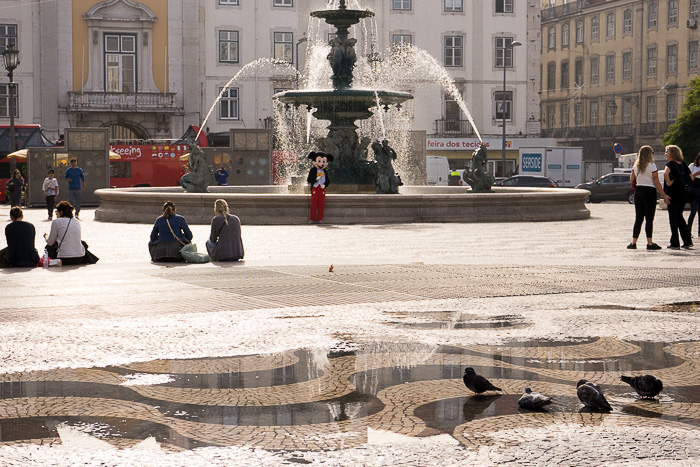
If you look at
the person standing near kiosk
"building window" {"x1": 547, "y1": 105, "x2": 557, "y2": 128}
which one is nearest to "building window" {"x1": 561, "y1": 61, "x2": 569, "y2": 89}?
"building window" {"x1": 547, "y1": 105, "x2": 557, "y2": 128}

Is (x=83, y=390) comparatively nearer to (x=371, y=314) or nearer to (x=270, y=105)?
(x=371, y=314)

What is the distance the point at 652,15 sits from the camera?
67.4m

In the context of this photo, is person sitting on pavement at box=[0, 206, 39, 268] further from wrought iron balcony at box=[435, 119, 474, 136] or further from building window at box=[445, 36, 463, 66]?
wrought iron balcony at box=[435, 119, 474, 136]

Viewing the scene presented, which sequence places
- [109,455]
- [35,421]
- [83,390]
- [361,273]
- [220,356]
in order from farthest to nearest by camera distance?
[361,273]
[220,356]
[83,390]
[35,421]
[109,455]

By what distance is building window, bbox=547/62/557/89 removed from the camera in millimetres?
77750

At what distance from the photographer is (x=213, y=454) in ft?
15.8

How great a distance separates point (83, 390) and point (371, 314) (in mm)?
3556

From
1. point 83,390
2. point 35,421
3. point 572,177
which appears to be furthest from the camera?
point 572,177

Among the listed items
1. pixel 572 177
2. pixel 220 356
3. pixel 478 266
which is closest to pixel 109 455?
pixel 220 356

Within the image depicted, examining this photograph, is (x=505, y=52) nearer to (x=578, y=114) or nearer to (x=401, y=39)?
(x=401, y=39)

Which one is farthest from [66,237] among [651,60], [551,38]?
[551,38]

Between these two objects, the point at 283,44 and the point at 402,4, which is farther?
the point at 402,4

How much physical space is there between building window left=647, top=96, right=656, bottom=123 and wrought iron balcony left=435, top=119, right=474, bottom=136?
555 inches

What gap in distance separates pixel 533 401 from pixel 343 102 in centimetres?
2133
